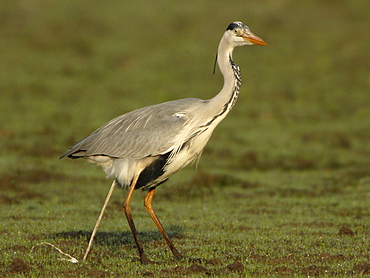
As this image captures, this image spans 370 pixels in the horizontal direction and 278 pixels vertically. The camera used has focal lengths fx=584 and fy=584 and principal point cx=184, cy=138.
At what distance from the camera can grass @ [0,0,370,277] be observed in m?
6.20

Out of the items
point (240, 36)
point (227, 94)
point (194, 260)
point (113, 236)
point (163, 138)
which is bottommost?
point (113, 236)

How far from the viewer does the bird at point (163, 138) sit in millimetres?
5840

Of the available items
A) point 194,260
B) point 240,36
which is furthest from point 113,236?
point 240,36

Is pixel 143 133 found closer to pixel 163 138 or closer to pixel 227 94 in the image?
pixel 163 138

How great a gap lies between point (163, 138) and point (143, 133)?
277 mm

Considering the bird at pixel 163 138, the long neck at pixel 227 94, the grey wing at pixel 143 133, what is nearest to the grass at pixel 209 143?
the bird at pixel 163 138

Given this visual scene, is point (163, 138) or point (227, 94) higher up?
point (227, 94)

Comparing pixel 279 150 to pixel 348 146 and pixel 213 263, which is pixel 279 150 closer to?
pixel 348 146

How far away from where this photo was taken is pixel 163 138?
19.3 ft

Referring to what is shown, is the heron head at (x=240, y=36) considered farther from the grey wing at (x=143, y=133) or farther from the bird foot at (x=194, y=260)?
the bird foot at (x=194, y=260)

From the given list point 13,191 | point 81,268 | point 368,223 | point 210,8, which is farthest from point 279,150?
point 210,8

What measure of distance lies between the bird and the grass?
802 mm

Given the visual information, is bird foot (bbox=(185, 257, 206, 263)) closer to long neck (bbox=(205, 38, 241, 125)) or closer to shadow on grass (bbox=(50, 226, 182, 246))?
shadow on grass (bbox=(50, 226, 182, 246))

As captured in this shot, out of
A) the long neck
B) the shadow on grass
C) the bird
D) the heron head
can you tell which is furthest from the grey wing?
the shadow on grass
